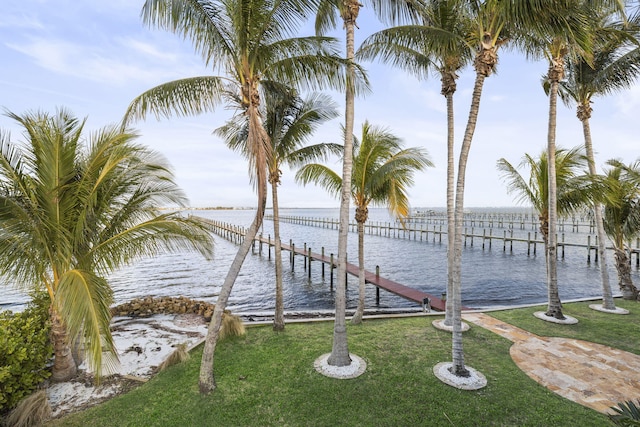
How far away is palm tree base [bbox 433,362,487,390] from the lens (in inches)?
226

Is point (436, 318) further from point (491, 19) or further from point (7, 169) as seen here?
point (7, 169)

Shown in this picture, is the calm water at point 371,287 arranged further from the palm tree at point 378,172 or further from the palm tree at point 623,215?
the palm tree at point 378,172

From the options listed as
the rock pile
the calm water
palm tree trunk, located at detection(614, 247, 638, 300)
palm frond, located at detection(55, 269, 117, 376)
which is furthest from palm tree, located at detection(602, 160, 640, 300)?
the rock pile

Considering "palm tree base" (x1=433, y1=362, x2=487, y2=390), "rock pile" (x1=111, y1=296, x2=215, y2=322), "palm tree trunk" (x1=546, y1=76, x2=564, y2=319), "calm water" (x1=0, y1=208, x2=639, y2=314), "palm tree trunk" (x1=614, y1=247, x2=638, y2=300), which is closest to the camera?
"palm tree base" (x1=433, y1=362, x2=487, y2=390)

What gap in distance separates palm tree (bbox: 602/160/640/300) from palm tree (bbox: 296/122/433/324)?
752cm

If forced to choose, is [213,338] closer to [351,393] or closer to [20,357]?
[351,393]

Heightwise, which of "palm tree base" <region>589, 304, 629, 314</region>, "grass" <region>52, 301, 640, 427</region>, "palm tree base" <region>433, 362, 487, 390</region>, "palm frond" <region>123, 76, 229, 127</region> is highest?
"palm frond" <region>123, 76, 229, 127</region>

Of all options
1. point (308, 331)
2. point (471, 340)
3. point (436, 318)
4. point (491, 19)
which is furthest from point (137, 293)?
point (491, 19)

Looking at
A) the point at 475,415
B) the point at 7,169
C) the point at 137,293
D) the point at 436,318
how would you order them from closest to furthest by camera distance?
the point at 475,415 → the point at 7,169 → the point at 436,318 → the point at 137,293

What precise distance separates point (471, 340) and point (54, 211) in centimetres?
987

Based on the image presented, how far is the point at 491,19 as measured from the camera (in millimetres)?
6020

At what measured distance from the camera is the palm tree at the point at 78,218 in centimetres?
478

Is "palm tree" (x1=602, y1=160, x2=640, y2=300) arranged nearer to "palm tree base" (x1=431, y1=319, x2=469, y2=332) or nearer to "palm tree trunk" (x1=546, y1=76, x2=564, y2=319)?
"palm tree trunk" (x1=546, y1=76, x2=564, y2=319)

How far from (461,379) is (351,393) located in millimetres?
2223
